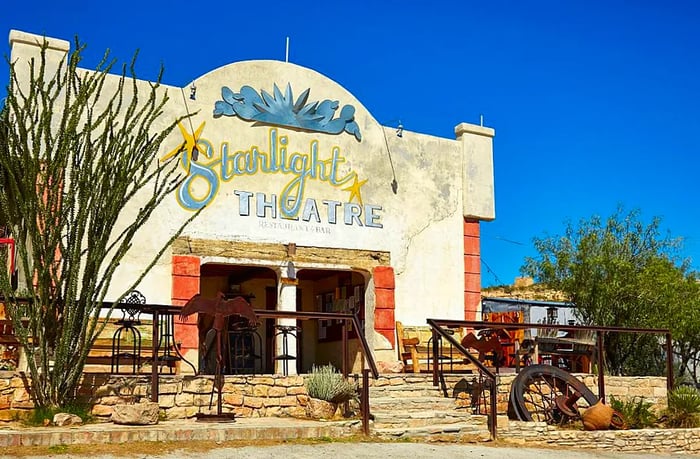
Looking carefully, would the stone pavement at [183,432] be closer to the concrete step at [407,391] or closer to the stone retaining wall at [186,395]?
the stone retaining wall at [186,395]

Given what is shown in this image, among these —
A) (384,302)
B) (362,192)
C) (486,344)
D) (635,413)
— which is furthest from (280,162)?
(635,413)

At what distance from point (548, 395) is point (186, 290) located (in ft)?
20.3

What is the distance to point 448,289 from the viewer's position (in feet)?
58.0

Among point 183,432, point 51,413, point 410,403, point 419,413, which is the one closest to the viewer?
point 183,432

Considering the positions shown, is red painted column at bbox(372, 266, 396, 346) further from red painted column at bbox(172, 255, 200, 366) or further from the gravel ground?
the gravel ground

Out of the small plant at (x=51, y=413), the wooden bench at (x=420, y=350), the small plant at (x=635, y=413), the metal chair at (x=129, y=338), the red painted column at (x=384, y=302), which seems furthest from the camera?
the red painted column at (x=384, y=302)

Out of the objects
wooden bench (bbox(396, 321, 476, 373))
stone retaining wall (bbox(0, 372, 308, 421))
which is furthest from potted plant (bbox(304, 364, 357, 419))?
wooden bench (bbox(396, 321, 476, 373))

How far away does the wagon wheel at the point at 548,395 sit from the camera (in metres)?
13.7

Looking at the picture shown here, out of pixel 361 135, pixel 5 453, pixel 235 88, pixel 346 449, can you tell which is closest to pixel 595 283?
pixel 361 135

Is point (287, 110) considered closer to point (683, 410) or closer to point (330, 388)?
point (330, 388)

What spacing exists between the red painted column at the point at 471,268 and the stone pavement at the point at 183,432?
21.4 feet

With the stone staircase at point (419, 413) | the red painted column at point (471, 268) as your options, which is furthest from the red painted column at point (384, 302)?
the stone staircase at point (419, 413)

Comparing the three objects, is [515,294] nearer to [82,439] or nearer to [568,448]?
[568,448]

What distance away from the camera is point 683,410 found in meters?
14.9
